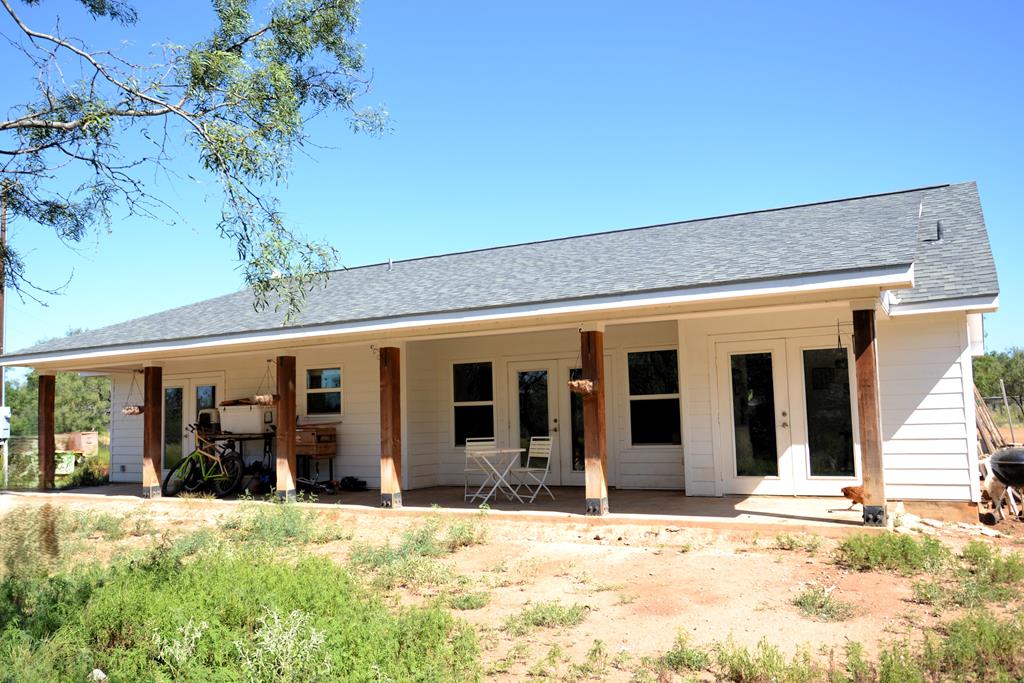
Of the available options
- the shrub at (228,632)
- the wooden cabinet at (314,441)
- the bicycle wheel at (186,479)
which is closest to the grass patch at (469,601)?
the shrub at (228,632)

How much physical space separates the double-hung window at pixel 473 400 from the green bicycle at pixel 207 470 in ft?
12.3

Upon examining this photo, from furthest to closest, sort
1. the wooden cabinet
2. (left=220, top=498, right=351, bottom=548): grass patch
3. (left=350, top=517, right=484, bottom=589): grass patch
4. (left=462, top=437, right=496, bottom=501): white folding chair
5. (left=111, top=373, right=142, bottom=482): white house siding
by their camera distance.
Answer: (left=111, top=373, right=142, bottom=482): white house siding
the wooden cabinet
(left=462, top=437, right=496, bottom=501): white folding chair
(left=220, top=498, right=351, bottom=548): grass patch
(left=350, top=517, right=484, bottom=589): grass patch

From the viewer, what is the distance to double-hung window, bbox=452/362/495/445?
11984 millimetres

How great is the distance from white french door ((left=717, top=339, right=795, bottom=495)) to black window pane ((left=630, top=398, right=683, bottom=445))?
36.8 inches

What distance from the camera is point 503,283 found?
30.8ft

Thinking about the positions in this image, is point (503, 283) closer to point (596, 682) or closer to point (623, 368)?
point (623, 368)

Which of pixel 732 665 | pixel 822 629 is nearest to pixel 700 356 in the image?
pixel 822 629

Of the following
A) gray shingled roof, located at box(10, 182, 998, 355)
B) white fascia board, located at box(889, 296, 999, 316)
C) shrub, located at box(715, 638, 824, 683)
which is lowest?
shrub, located at box(715, 638, 824, 683)

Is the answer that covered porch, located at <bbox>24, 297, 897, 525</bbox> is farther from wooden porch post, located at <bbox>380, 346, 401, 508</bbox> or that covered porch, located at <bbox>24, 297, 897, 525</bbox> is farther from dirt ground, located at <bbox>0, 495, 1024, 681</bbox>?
dirt ground, located at <bbox>0, 495, 1024, 681</bbox>

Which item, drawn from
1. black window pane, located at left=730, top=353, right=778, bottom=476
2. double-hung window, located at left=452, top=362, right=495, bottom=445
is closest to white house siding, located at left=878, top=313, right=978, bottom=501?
black window pane, located at left=730, top=353, right=778, bottom=476

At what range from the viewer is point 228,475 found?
12.0m

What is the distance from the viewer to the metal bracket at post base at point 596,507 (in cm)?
816

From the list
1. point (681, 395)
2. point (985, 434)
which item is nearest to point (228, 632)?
point (681, 395)

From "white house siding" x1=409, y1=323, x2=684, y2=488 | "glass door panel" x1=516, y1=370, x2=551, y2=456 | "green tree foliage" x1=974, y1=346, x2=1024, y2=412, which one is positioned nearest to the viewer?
"white house siding" x1=409, y1=323, x2=684, y2=488
